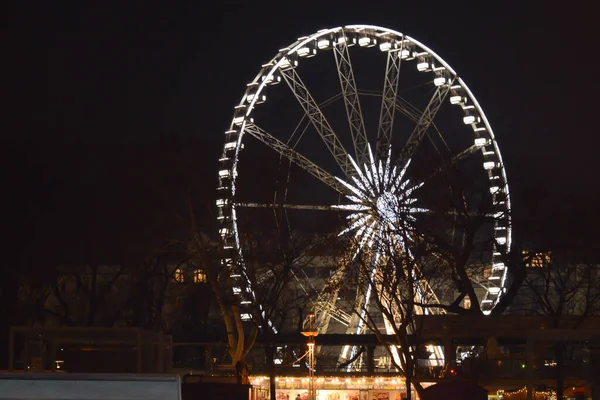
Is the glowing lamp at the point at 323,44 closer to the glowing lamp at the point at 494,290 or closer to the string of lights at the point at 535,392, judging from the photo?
the glowing lamp at the point at 494,290

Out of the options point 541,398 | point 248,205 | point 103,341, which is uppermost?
point 248,205

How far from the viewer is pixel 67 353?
29281 mm

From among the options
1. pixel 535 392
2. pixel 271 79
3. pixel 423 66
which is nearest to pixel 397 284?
pixel 535 392

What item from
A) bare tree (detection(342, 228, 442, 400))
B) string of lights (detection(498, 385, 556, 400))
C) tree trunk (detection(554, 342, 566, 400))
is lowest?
string of lights (detection(498, 385, 556, 400))

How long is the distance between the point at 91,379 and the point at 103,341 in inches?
860

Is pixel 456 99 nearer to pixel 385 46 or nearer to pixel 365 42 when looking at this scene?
pixel 385 46

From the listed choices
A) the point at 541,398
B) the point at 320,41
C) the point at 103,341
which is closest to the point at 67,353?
the point at 103,341

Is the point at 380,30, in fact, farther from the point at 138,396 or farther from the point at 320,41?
the point at 138,396

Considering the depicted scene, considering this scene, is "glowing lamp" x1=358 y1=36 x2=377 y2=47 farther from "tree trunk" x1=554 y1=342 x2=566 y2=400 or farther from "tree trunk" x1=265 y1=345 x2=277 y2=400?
"tree trunk" x1=554 y1=342 x2=566 y2=400

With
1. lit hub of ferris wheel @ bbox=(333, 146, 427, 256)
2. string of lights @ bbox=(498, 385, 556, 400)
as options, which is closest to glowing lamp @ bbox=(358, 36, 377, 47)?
lit hub of ferris wheel @ bbox=(333, 146, 427, 256)

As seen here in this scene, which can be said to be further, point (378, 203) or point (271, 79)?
point (271, 79)

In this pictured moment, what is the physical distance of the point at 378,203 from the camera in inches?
1452

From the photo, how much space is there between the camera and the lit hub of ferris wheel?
119 ft

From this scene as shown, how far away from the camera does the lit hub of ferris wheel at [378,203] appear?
119 ft
